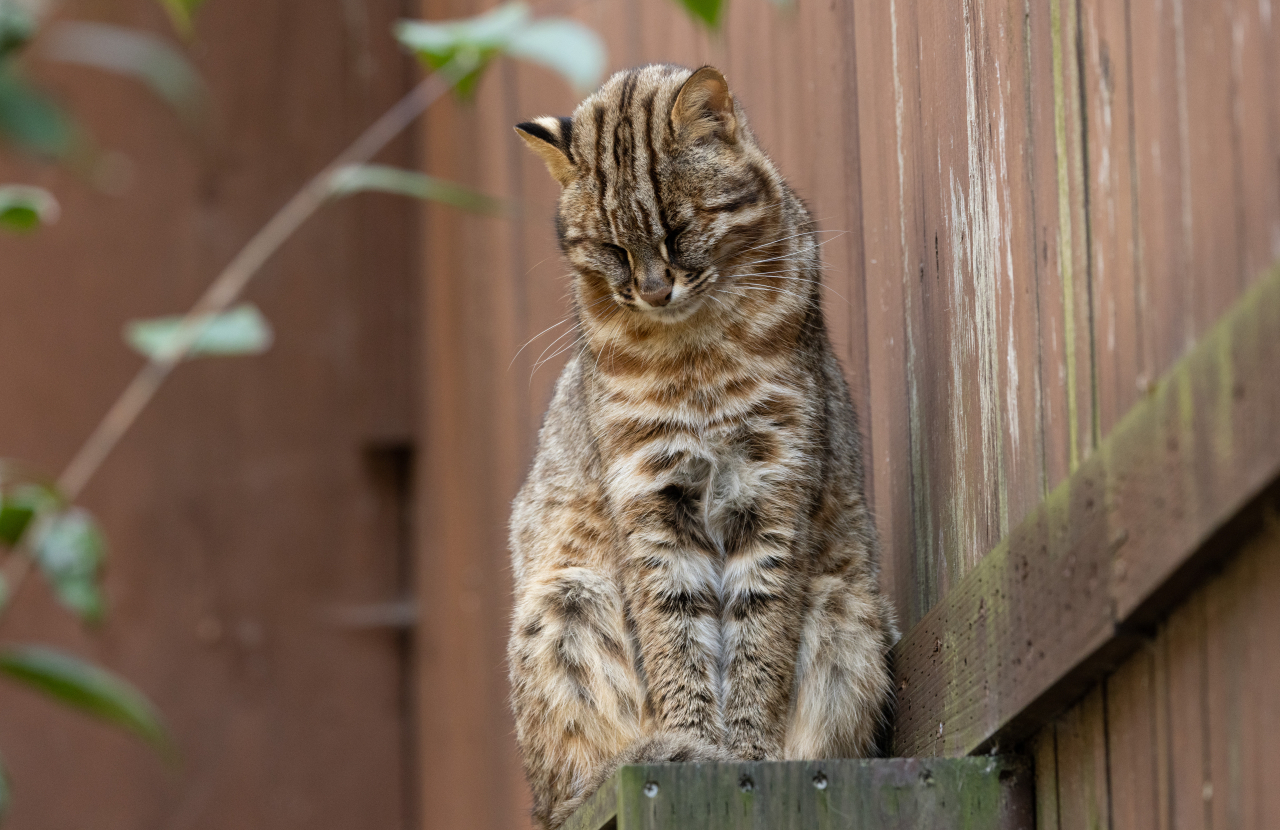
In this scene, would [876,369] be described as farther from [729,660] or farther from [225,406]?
[225,406]

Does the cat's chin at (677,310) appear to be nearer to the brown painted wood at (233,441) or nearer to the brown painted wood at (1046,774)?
the brown painted wood at (1046,774)

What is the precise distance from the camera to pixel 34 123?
67 centimetres

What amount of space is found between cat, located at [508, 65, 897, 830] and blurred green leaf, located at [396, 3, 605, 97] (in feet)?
7.06

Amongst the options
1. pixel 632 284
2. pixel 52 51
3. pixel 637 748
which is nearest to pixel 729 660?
pixel 637 748

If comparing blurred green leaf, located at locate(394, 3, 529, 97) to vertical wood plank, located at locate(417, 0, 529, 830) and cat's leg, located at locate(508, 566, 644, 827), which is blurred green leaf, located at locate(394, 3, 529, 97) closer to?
cat's leg, located at locate(508, 566, 644, 827)

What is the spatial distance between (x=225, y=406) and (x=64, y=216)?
3.72 ft

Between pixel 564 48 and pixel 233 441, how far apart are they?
6.13 meters

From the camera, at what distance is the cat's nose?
3.27 meters

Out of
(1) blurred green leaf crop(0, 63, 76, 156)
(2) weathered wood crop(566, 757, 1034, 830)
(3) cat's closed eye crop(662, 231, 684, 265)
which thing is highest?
(3) cat's closed eye crop(662, 231, 684, 265)

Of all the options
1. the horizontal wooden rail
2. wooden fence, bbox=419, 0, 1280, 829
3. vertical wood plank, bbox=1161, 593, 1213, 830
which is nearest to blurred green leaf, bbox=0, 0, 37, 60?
wooden fence, bbox=419, 0, 1280, 829

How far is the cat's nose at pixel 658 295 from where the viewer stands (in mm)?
3270

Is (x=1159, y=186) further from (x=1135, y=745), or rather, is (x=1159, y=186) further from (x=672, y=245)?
(x=672, y=245)

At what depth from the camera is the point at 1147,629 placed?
1884 millimetres

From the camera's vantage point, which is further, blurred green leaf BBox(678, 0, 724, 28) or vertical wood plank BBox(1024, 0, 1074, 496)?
vertical wood plank BBox(1024, 0, 1074, 496)
